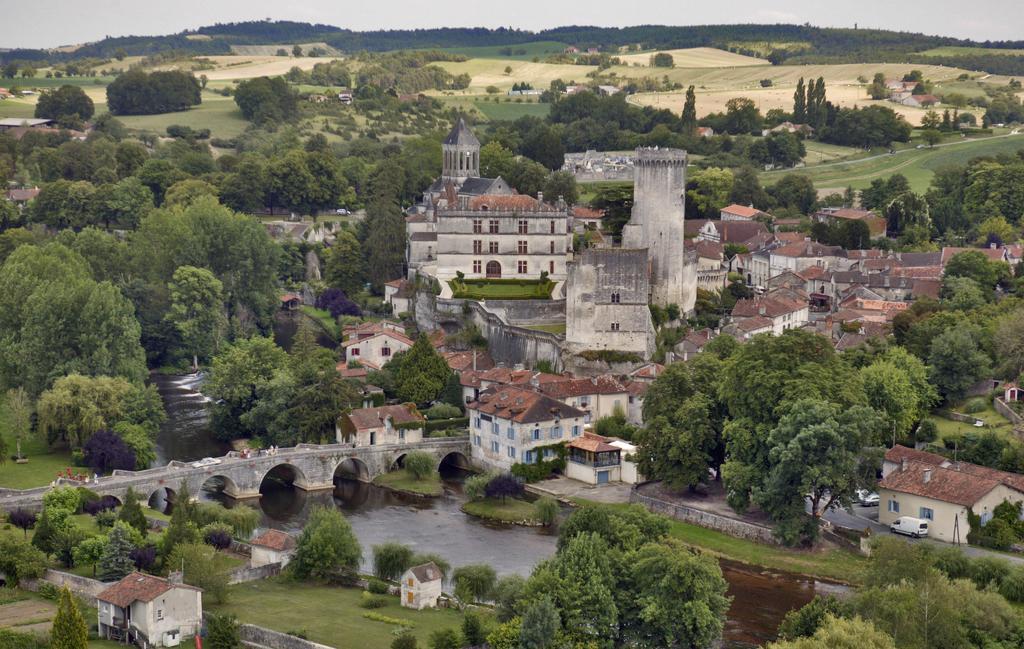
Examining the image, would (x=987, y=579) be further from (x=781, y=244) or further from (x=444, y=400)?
(x=781, y=244)

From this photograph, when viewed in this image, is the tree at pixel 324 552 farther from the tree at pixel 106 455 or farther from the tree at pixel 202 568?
the tree at pixel 106 455

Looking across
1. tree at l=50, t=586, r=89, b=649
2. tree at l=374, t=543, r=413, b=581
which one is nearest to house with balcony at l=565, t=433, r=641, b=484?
tree at l=374, t=543, r=413, b=581

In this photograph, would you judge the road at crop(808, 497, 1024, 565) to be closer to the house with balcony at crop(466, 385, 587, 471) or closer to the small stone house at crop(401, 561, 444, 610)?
the house with balcony at crop(466, 385, 587, 471)

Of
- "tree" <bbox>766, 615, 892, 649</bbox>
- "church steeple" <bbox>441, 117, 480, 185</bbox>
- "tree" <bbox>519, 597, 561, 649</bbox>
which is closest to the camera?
"tree" <bbox>766, 615, 892, 649</bbox>

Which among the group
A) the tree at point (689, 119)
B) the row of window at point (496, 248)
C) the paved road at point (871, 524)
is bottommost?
the paved road at point (871, 524)

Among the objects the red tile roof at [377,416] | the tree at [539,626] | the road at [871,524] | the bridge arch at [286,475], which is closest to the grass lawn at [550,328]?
the red tile roof at [377,416]

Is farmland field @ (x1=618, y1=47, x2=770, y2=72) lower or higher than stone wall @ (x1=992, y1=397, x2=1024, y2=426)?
higher

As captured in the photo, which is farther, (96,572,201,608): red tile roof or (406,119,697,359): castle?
(406,119,697,359): castle
